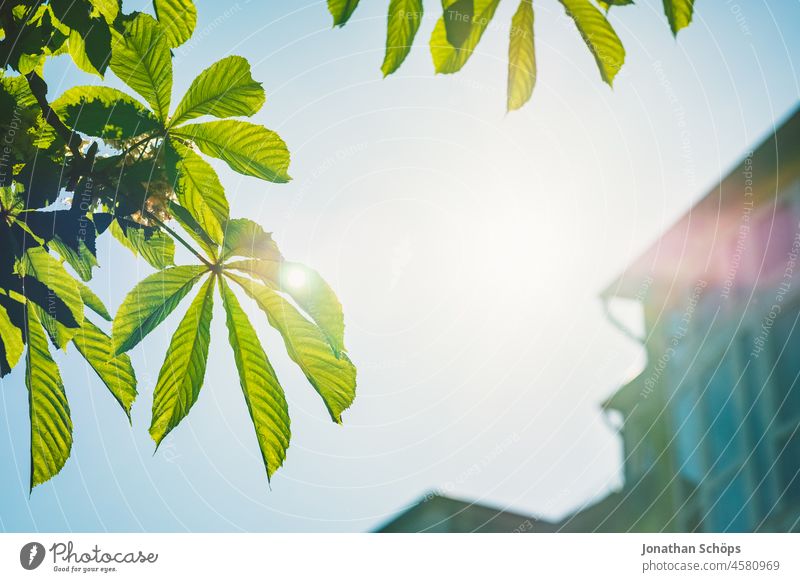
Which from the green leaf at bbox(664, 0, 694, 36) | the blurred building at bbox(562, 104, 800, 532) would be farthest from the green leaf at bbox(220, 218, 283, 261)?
the blurred building at bbox(562, 104, 800, 532)

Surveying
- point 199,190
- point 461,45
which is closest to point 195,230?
point 199,190

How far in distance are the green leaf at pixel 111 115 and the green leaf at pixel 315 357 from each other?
8.6 inches

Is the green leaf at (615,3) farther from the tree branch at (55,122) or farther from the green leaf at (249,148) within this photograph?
the tree branch at (55,122)

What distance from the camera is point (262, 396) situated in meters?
0.51

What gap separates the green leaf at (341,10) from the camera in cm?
55

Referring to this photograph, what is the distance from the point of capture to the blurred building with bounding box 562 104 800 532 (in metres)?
2.59

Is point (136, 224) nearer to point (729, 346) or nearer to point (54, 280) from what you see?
point (54, 280)

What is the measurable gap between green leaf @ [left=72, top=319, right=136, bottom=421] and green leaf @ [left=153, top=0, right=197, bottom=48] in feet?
0.90

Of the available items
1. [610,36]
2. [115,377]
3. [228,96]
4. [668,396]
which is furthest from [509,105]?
[668,396]

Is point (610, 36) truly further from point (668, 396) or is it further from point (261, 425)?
point (668, 396)

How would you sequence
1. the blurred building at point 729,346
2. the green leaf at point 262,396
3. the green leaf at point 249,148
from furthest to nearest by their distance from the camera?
the blurred building at point 729,346 < the green leaf at point 249,148 < the green leaf at point 262,396

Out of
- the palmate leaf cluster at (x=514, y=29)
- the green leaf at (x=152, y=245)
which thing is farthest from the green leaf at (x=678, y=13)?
the green leaf at (x=152, y=245)

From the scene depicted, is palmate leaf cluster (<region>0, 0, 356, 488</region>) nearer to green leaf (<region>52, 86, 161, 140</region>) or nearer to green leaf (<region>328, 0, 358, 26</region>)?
green leaf (<region>52, 86, 161, 140</region>)

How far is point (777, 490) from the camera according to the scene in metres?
2.57
